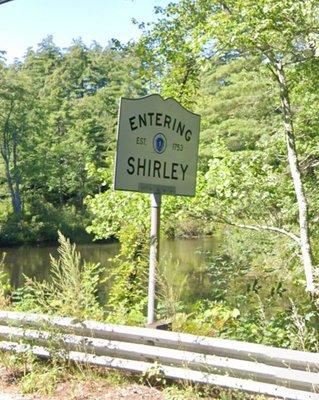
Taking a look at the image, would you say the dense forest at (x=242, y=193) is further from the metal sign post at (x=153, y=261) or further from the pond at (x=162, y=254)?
the pond at (x=162, y=254)

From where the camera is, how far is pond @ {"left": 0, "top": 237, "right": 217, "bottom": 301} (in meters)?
16.9

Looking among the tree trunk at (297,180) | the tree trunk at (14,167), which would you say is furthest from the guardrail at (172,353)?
the tree trunk at (14,167)

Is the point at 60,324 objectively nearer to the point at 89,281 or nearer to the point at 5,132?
the point at 89,281

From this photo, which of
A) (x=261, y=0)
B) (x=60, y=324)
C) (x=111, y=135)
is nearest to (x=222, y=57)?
(x=261, y=0)

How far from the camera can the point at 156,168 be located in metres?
4.58

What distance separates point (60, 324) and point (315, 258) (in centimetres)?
425

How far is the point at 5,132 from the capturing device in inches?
1651

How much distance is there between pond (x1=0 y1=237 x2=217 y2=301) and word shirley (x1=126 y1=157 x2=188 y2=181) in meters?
8.56

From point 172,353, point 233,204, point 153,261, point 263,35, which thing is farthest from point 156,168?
point 233,204

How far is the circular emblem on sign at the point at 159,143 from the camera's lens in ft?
15.1

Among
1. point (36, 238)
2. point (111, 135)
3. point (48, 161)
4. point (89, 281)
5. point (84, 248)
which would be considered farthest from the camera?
point (111, 135)

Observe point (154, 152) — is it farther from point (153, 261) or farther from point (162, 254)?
point (162, 254)

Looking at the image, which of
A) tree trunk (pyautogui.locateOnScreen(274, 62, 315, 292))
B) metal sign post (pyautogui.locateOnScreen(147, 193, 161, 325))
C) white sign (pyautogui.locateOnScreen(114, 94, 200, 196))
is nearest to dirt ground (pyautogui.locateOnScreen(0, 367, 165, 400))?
metal sign post (pyautogui.locateOnScreen(147, 193, 161, 325))

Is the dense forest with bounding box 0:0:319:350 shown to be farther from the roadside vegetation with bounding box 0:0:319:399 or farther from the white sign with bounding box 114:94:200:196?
the white sign with bounding box 114:94:200:196
